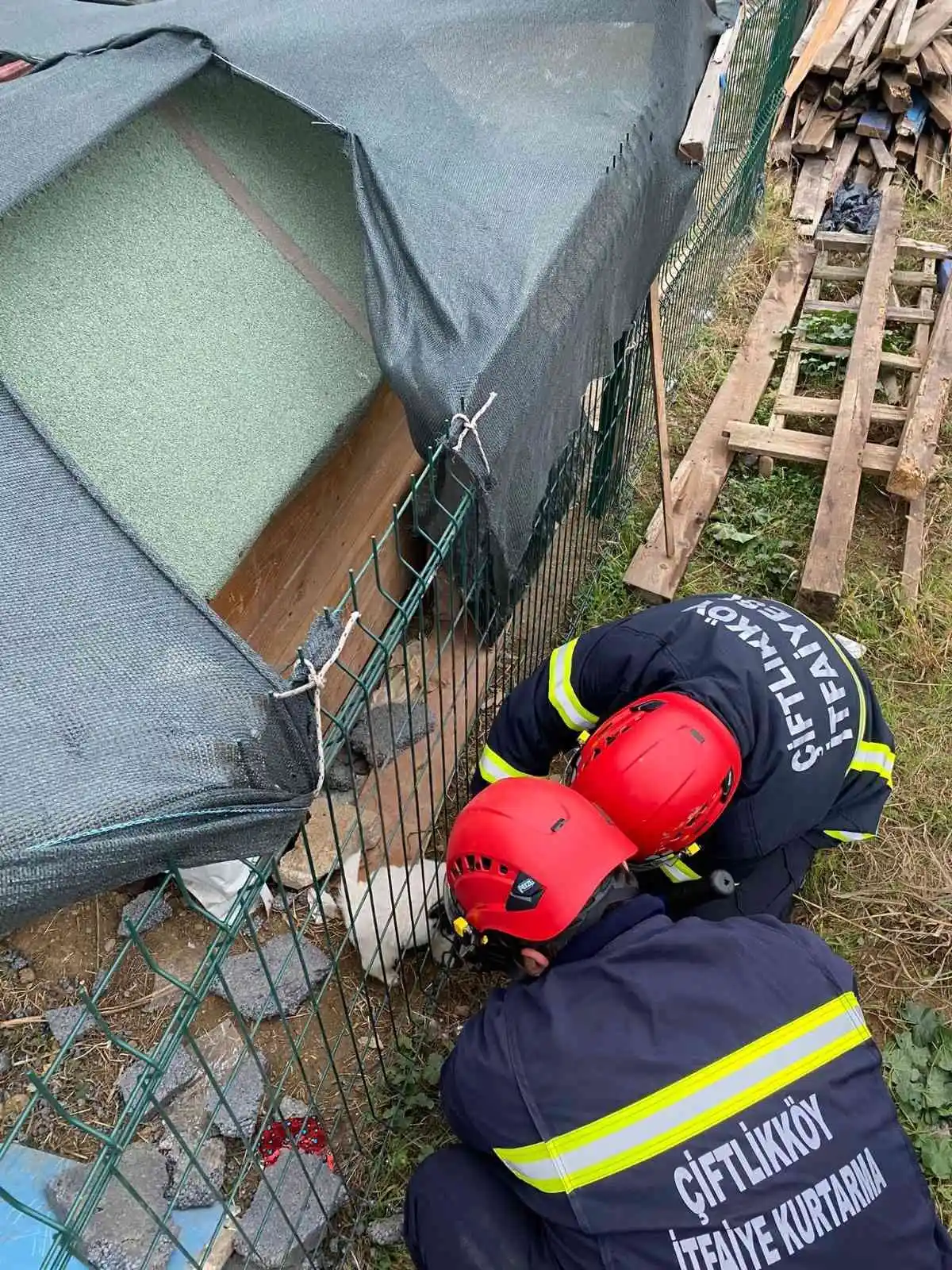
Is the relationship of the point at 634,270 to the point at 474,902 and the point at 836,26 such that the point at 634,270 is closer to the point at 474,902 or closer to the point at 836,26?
the point at 474,902

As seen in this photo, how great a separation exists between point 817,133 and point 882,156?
542mm

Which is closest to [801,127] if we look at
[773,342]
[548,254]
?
[773,342]

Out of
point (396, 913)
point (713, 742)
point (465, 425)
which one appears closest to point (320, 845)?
point (396, 913)

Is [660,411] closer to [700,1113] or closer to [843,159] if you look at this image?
[700,1113]

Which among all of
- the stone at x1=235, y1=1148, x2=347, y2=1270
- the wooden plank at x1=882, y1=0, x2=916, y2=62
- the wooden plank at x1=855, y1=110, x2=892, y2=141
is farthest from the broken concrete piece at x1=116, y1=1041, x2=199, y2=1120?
the wooden plank at x1=882, y1=0, x2=916, y2=62

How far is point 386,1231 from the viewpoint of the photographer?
2631 millimetres

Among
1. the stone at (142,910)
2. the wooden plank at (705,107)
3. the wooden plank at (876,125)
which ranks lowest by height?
the stone at (142,910)

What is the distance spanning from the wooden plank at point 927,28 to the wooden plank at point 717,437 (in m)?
2.25

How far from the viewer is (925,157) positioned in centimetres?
731

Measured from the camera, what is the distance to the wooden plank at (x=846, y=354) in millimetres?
5246

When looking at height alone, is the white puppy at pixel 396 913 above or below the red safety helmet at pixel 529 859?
below

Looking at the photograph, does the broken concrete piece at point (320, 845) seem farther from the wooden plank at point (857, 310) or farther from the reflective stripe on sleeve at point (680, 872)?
the wooden plank at point (857, 310)

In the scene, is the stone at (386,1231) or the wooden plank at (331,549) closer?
the stone at (386,1231)

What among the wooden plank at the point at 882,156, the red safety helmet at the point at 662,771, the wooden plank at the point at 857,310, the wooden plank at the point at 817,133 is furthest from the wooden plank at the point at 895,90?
the red safety helmet at the point at 662,771
